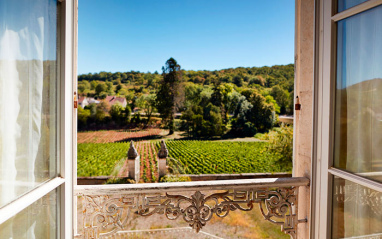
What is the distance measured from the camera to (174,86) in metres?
8.27

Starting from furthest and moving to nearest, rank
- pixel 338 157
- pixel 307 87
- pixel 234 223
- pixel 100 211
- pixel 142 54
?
1. pixel 142 54
2. pixel 234 223
3. pixel 307 87
4. pixel 100 211
5. pixel 338 157

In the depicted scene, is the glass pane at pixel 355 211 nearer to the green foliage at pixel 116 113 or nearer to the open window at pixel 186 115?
the open window at pixel 186 115

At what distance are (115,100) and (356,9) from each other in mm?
7841

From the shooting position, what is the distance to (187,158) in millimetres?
8078

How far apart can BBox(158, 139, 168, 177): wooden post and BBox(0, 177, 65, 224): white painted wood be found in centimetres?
705

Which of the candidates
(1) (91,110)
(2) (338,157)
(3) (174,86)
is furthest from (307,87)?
(1) (91,110)

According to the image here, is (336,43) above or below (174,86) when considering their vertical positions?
below

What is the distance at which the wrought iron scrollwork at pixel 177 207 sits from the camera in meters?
1.07

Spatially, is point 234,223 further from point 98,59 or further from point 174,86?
point 98,59

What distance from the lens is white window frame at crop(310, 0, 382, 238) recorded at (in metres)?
0.94

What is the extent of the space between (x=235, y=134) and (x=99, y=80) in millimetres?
5300

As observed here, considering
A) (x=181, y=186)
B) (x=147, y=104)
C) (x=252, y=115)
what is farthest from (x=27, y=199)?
(x=252, y=115)

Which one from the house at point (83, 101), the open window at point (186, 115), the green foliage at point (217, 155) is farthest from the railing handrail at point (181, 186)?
the house at point (83, 101)

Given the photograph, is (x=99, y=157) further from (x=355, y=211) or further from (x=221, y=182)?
(x=355, y=211)
